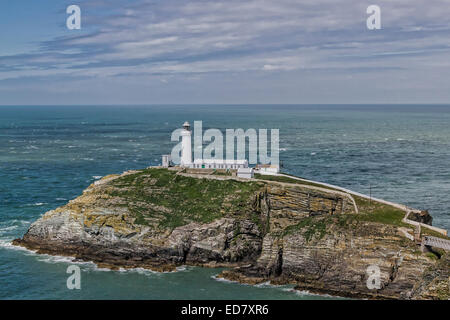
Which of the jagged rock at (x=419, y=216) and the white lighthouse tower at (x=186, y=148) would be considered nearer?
the jagged rock at (x=419, y=216)

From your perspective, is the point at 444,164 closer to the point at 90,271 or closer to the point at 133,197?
the point at 133,197

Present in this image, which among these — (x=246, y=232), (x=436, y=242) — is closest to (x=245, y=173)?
(x=246, y=232)

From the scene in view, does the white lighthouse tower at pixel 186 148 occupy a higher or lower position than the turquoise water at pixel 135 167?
higher

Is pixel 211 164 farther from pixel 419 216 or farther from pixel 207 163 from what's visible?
pixel 419 216

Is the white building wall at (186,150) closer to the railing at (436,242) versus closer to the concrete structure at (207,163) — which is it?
the concrete structure at (207,163)
